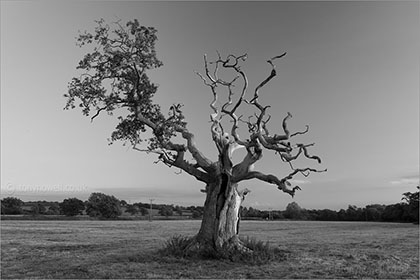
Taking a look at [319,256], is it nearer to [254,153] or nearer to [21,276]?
[254,153]

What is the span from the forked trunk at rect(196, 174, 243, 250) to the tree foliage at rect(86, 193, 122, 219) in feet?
374

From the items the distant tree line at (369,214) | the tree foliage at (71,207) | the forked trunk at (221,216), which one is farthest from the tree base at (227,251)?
the tree foliage at (71,207)

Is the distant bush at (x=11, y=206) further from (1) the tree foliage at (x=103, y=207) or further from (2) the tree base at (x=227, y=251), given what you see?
(2) the tree base at (x=227, y=251)

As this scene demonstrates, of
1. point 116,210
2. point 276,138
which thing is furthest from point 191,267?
point 116,210

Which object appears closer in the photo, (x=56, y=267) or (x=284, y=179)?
(x=56, y=267)

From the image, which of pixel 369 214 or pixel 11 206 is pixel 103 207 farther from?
pixel 369 214

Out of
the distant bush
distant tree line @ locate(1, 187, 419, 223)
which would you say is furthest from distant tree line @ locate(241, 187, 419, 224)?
the distant bush

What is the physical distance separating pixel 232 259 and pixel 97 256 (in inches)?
268

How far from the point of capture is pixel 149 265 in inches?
672

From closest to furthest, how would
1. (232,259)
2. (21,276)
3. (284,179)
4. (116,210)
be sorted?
(21,276) → (232,259) → (284,179) → (116,210)

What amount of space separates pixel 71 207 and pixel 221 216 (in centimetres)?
12220

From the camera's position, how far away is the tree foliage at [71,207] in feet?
434

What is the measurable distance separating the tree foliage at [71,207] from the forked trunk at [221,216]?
12023 centimetres

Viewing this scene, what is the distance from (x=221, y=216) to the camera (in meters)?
20.4
